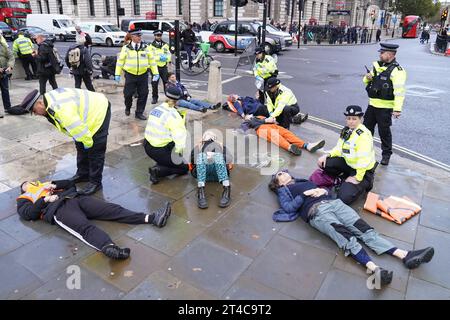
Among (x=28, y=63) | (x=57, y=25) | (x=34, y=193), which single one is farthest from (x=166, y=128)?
(x=57, y=25)

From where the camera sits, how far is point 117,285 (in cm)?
325

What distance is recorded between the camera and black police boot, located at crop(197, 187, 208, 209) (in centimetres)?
457

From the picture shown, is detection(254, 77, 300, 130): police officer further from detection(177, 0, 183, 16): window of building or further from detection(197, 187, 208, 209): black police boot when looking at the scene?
detection(177, 0, 183, 16): window of building

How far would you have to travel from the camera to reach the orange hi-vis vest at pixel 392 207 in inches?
173

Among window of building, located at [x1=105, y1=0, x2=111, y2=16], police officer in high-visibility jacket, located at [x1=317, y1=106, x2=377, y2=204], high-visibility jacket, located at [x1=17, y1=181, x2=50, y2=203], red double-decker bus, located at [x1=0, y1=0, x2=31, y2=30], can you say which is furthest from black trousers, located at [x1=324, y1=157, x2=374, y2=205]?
window of building, located at [x1=105, y1=0, x2=111, y2=16]

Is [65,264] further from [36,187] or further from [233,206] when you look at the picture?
[233,206]

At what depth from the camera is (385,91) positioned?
5.65m

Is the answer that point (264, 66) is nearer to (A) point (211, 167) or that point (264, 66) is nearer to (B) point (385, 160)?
(B) point (385, 160)

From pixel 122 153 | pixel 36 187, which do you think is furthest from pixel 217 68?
pixel 36 187

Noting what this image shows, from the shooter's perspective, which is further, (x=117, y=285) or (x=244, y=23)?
(x=244, y=23)

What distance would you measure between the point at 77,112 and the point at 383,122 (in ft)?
14.8

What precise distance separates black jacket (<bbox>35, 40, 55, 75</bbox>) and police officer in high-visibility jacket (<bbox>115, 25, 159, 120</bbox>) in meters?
2.35
